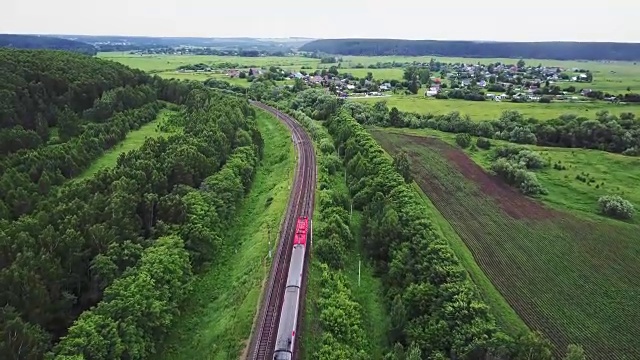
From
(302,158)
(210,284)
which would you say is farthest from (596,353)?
(302,158)

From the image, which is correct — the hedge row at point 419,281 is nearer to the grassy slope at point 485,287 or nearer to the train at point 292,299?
the grassy slope at point 485,287

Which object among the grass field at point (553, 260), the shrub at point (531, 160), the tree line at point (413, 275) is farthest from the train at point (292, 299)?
the shrub at point (531, 160)

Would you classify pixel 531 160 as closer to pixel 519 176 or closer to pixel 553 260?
pixel 519 176

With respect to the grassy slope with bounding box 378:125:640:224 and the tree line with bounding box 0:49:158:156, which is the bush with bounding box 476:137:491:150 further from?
the tree line with bounding box 0:49:158:156

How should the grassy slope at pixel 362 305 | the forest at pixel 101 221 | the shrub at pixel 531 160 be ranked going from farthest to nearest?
the shrub at pixel 531 160
the grassy slope at pixel 362 305
the forest at pixel 101 221

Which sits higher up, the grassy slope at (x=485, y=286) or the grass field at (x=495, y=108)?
the grass field at (x=495, y=108)

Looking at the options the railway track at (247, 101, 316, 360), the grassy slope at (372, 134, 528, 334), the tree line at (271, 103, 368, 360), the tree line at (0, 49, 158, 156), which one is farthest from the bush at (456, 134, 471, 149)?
the tree line at (0, 49, 158, 156)
